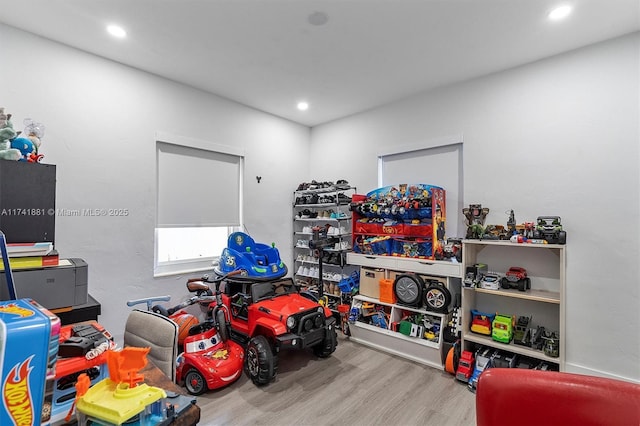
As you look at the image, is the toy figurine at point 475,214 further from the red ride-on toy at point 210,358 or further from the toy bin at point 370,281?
the red ride-on toy at point 210,358

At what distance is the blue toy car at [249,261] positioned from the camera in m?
3.19

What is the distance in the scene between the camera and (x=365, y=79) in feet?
11.4

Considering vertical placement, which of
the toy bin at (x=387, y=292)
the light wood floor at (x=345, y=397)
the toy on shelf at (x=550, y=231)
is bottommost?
the light wood floor at (x=345, y=397)

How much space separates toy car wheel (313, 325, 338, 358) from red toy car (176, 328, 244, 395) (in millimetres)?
824

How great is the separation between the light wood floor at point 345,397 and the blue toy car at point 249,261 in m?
0.92

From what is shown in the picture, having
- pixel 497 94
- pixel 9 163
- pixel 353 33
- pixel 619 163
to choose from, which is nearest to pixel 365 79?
pixel 353 33

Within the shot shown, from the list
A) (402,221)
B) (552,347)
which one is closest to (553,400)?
(552,347)

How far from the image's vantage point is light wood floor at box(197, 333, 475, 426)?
2260 mm

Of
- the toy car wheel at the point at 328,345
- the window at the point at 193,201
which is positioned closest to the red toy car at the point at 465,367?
the toy car wheel at the point at 328,345

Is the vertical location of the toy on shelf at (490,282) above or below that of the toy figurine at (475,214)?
below

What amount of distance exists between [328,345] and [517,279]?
1.92 metres

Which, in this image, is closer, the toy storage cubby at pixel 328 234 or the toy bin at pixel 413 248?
the toy bin at pixel 413 248

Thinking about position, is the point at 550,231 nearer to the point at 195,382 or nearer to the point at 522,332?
the point at 522,332

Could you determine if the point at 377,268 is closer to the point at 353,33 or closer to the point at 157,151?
the point at 353,33
